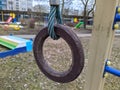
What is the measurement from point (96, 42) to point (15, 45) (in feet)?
8.35

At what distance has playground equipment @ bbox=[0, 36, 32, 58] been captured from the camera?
8.51 ft

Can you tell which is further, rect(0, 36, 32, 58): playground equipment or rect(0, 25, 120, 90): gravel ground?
rect(0, 36, 32, 58): playground equipment

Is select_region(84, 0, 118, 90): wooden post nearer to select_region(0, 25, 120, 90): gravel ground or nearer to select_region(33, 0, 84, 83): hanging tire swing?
select_region(33, 0, 84, 83): hanging tire swing

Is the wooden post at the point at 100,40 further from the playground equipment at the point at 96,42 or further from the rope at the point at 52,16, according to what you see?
the rope at the point at 52,16

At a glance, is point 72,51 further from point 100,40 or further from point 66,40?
point 100,40

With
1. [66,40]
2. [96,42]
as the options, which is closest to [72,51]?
[66,40]

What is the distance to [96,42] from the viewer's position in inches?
40.8

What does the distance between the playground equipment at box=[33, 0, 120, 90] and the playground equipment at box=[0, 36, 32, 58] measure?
5.15 ft

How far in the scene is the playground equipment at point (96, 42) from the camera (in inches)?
36.7

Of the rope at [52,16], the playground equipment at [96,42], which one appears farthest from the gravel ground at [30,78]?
the rope at [52,16]

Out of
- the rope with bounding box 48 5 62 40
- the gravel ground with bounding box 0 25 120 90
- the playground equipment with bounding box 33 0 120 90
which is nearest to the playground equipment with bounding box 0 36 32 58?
the gravel ground with bounding box 0 25 120 90

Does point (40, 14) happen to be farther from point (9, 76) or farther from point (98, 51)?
point (98, 51)

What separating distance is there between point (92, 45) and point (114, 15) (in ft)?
0.76

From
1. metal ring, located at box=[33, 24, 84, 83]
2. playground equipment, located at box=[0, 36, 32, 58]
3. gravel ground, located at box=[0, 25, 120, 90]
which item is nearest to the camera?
metal ring, located at box=[33, 24, 84, 83]
